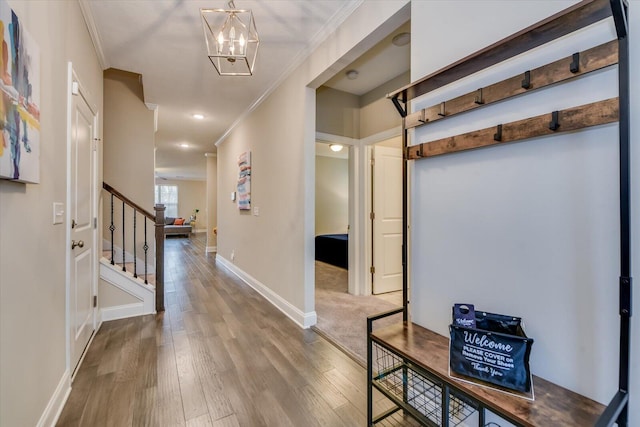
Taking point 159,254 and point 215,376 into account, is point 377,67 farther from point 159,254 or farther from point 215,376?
point 215,376

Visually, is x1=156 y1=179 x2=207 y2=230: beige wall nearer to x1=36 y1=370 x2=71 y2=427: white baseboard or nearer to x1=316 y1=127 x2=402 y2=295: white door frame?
x1=316 y1=127 x2=402 y2=295: white door frame

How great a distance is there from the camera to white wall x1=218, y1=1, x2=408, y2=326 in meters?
2.14

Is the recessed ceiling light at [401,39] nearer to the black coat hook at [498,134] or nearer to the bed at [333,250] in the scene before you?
the black coat hook at [498,134]

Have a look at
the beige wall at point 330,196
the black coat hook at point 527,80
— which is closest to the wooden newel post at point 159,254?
the black coat hook at point 527,80

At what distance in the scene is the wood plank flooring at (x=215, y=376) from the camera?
5.23 ft

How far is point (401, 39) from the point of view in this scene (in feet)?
8.23

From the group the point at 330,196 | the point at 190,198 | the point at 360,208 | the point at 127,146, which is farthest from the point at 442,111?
the point at 190,198

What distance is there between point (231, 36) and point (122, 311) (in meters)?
2.94

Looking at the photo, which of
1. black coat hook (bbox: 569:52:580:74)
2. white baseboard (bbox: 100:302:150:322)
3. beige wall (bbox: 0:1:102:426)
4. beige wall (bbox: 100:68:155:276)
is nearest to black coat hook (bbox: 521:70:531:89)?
black coat hook (bbox: 569:52:580:74)

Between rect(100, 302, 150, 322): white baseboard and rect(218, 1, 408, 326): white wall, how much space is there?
4.64ft

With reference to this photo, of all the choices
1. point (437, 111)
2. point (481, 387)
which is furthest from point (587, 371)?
point (437, 111)

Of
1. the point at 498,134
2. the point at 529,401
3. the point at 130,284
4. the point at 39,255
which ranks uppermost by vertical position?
the point at 498,134

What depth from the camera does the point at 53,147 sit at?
5.26 feet

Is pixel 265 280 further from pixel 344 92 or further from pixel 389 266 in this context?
pixel 344 92
